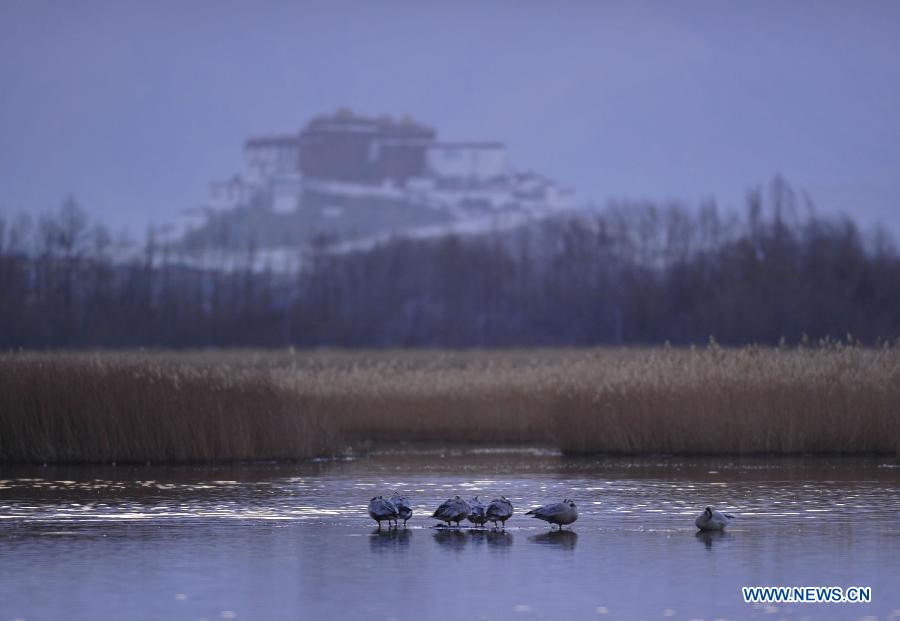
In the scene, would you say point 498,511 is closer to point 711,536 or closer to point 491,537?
point 491,537

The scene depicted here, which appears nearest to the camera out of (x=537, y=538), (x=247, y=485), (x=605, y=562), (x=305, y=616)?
(x=305, y=616)

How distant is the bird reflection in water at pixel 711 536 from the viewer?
1230 centimetres

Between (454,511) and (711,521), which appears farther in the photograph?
(454,511)

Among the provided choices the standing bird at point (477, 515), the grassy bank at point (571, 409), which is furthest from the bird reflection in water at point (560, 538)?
the grassy bank at point (571, 409)

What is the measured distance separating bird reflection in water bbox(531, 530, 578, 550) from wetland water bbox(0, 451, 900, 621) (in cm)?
4

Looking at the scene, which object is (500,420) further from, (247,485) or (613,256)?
(613,256)

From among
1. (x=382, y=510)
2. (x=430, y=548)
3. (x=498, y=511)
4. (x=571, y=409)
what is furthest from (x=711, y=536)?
(x=571, y=409)

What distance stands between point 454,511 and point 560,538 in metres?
1.06

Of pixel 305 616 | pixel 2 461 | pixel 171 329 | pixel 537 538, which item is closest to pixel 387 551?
pixel 537 538

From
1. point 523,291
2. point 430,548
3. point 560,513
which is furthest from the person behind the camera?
point 523,291

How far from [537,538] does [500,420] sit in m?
13.8

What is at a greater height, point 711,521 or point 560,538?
point 711,521

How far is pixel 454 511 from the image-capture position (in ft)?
43.3

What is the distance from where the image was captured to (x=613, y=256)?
311 feet
